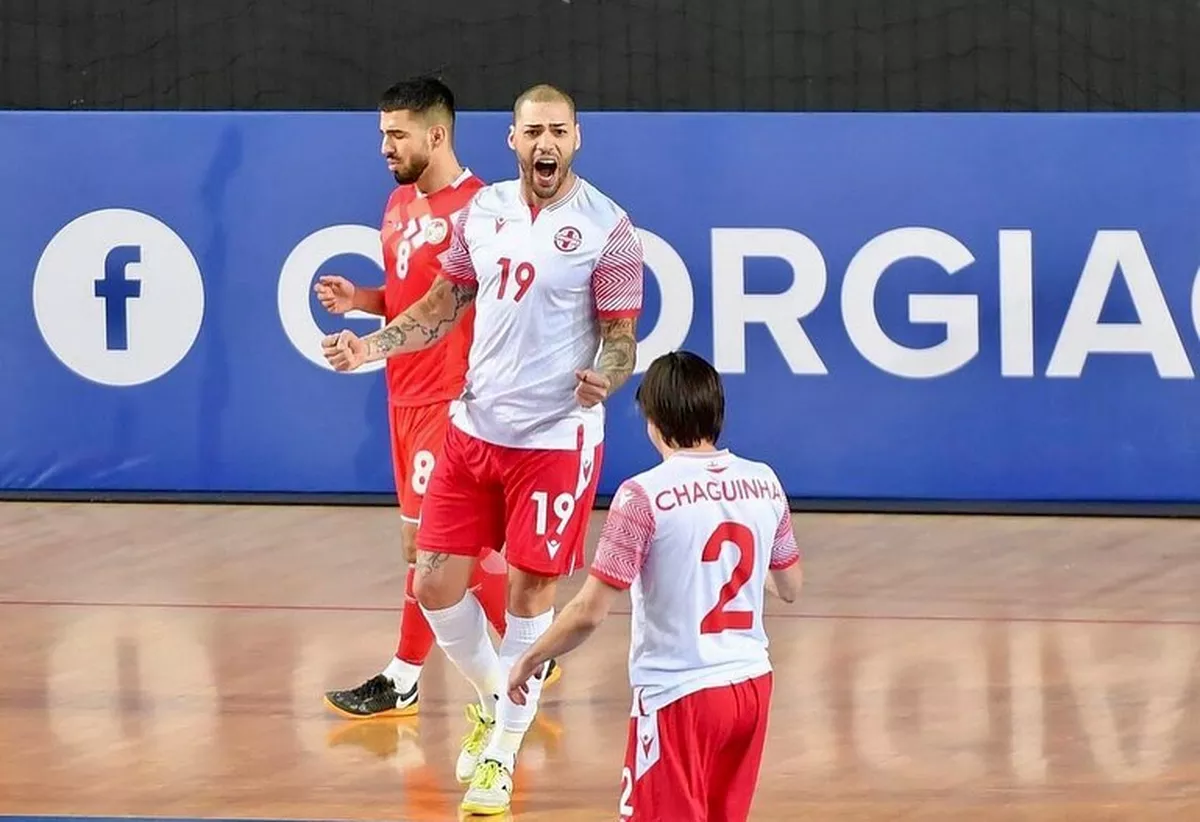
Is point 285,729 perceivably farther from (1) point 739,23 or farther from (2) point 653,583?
(1) point 739,23

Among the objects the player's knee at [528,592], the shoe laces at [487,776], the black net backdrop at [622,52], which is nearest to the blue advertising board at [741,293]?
the black net backdrop at [622,52]

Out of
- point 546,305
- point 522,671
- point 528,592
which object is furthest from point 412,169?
point 522,671

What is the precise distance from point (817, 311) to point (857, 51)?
5.00 ft

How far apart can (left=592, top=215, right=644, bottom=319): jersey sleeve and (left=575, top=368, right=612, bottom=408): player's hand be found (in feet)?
1.16

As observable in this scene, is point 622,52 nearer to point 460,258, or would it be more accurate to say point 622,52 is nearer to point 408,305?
point 408,305

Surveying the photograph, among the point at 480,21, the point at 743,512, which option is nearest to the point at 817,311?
the point at 480,21

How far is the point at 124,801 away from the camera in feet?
20.2

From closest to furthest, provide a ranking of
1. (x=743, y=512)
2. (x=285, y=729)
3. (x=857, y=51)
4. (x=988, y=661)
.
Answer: (x=743, y=512) < (x=285, y=729) < (x=988, y=661) < (x=857, y=51)

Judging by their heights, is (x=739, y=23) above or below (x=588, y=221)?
above

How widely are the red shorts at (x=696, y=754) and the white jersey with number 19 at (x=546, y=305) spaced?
1.73 m

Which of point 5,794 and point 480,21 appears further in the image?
point 480,21

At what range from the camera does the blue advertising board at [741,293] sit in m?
10.2

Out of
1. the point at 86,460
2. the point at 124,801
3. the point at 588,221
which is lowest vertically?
the point at 124,801

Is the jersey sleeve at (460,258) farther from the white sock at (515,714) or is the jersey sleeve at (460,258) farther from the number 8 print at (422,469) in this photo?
the white sock at (515,714)
